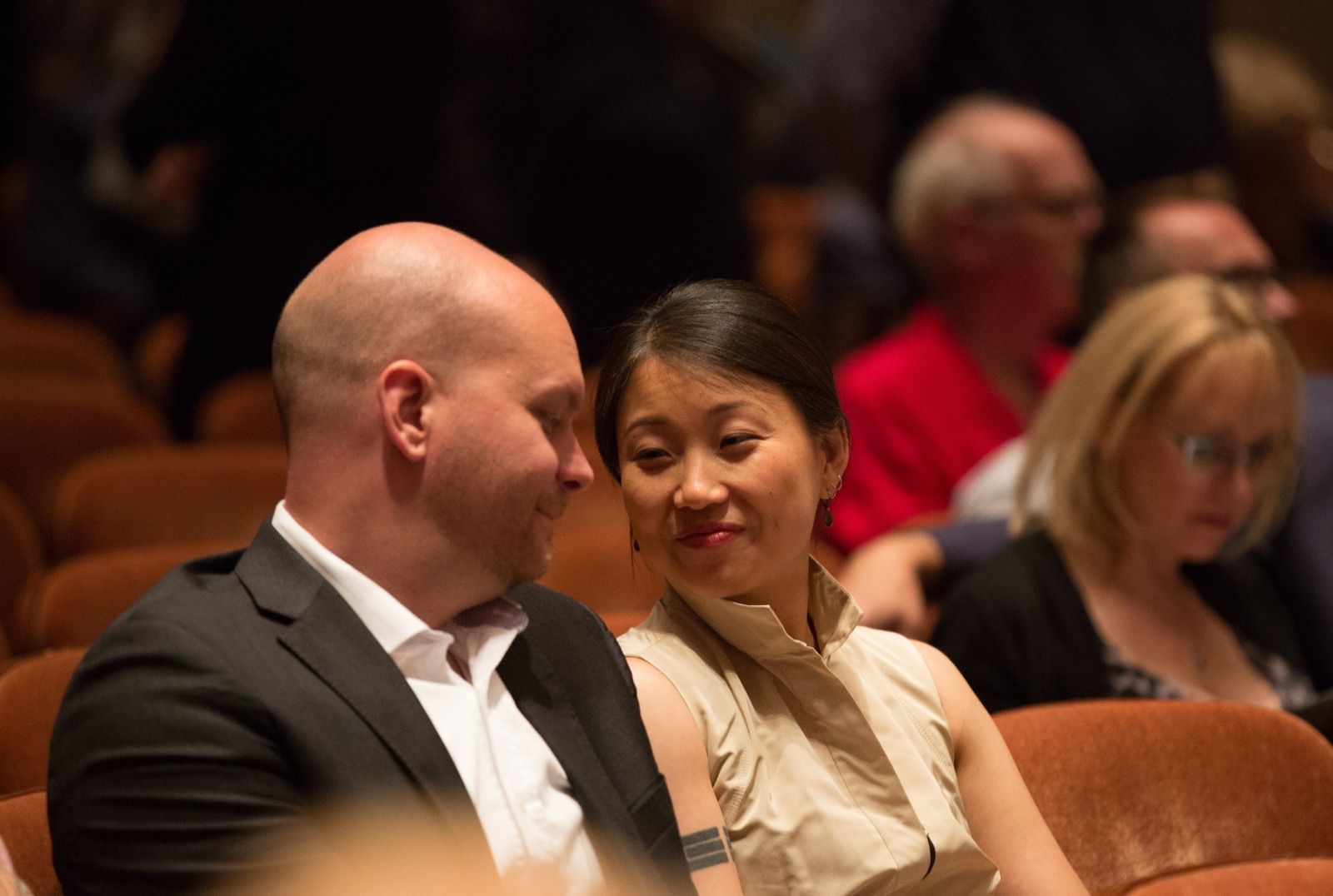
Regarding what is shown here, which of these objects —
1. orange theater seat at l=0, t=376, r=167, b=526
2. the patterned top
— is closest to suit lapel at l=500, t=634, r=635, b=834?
the patterned top

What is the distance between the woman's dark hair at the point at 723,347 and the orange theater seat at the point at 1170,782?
506 mm

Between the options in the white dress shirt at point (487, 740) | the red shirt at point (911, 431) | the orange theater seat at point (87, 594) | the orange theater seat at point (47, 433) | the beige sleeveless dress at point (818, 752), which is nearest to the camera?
the white dress shirt at point (487, 740)

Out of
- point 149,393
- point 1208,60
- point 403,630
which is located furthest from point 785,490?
point 149,393

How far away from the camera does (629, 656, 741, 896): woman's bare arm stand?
4.59ft

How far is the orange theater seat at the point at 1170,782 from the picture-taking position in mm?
1786

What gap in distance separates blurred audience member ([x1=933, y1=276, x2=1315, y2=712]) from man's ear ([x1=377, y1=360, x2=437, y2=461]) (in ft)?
3.48

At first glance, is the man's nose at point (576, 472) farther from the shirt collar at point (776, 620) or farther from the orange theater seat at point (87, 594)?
the orange theater seat at point (87, 594)

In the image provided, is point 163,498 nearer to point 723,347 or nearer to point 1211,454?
point 723,347

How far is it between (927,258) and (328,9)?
1.34 meters

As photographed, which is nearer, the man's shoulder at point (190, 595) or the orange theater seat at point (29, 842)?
the man's shoulder at point (190, 595)

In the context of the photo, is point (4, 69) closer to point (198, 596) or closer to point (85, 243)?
Answer: point (85, 243)

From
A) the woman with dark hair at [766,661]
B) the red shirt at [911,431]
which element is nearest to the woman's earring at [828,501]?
the woman with dark hair at [766,661]

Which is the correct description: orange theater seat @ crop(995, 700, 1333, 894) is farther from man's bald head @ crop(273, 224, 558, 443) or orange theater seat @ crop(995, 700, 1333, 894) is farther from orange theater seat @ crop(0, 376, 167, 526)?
orange theater seat @ crop(0, 376, 167, 526)

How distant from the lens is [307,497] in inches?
54.7
